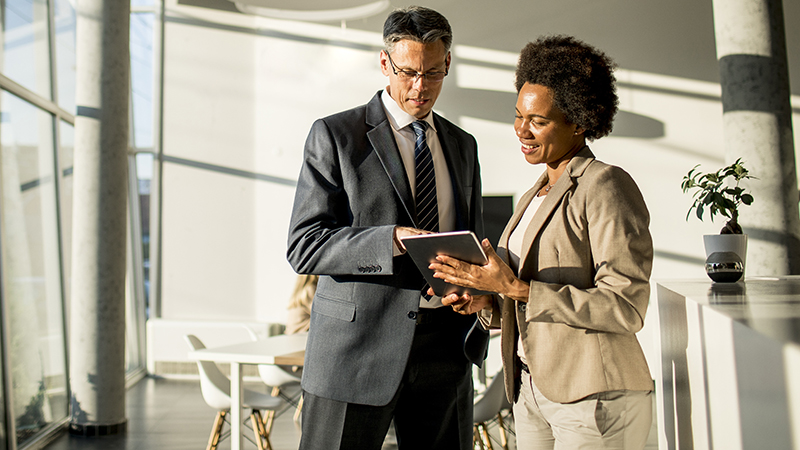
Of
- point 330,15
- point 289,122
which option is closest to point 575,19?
point 330,15

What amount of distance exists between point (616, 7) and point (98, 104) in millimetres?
5515

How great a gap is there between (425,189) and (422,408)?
67 cm

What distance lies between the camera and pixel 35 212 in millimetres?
4953

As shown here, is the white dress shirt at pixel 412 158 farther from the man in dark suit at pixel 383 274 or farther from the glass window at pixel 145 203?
the glass window at pixel 145 203

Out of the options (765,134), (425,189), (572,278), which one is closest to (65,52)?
(425,189)

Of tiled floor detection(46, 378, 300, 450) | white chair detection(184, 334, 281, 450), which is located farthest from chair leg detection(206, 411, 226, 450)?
tiled floor detection(46, 378, 300, 450)

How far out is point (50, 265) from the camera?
205 inches

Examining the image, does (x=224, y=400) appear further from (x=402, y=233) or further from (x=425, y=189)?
(x=402, y=233)

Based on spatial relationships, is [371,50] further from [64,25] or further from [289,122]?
[64,25]

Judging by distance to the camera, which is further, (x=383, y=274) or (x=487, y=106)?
(x=487, y=106)

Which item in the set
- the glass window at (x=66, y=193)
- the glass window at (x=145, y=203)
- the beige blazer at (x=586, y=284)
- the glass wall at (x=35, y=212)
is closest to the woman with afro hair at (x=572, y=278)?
the beige blazer at (x=586, y=284)

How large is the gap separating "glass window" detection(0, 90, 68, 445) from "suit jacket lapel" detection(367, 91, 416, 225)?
3.31 meters

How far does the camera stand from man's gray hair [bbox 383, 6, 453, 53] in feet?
6.05

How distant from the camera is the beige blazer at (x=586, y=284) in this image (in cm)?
146
